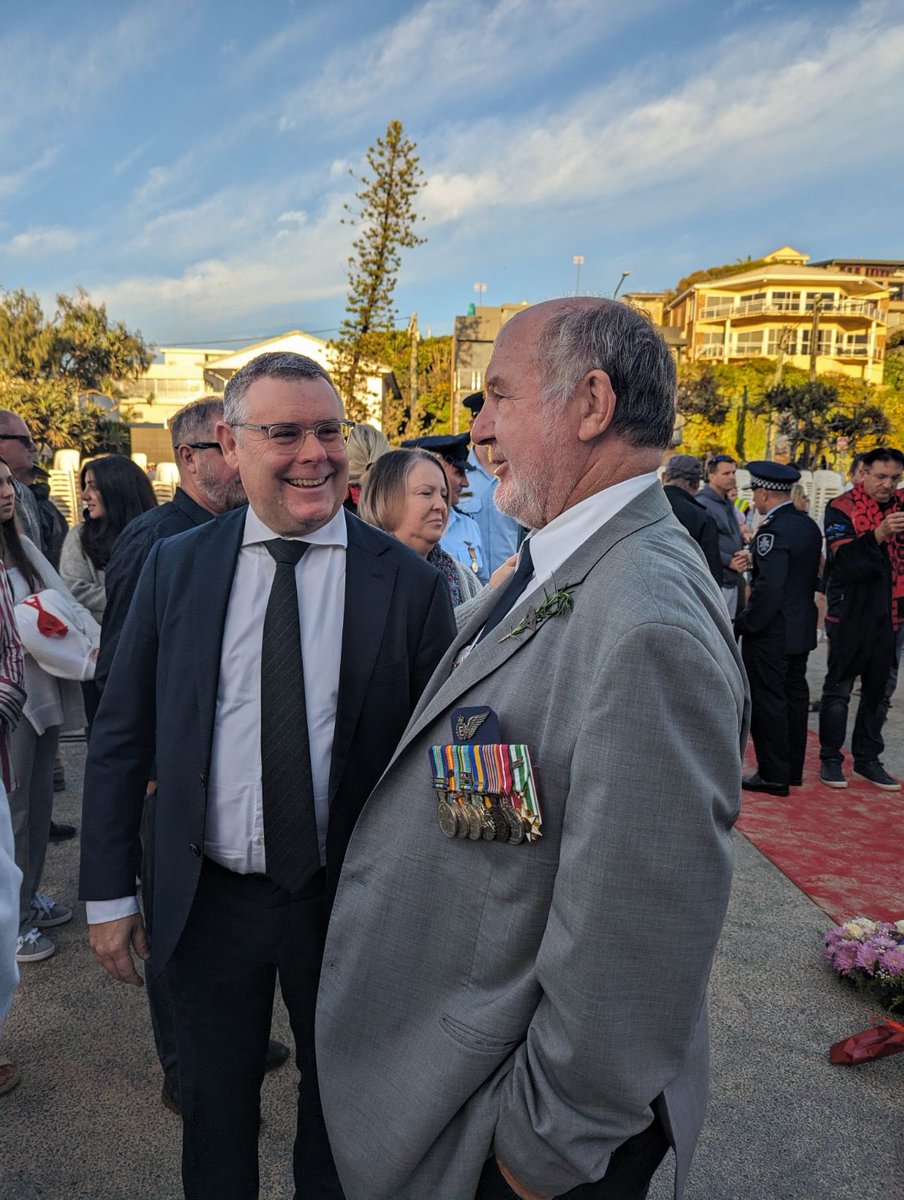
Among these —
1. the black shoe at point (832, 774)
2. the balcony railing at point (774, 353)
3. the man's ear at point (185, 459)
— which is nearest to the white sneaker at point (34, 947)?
the man's ear at point (185, 459)

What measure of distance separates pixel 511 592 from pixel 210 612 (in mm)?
749

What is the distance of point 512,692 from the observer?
132cm

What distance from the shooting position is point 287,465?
1945 mm

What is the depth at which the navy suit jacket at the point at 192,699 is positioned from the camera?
1.88m

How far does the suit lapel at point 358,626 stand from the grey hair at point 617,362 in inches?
29.8

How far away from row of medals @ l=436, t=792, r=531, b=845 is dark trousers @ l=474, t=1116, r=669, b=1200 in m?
0.57

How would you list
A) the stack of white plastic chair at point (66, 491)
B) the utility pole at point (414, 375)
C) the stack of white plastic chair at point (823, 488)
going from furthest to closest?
the utility pole at point (414, 375) → the stack of white plastic chair at point (66, 491) → the stack of white plastic chair at point (823, 488)

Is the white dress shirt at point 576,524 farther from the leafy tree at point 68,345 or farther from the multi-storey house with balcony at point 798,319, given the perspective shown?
the multi-storey house with balcony at point 798,319

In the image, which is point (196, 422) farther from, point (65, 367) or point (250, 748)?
point (65, 367)

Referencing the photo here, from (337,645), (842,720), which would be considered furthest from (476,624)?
(842,720)

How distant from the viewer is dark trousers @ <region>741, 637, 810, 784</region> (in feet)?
18.8

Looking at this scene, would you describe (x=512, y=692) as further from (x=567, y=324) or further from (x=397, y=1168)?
(x=397, y=1168)

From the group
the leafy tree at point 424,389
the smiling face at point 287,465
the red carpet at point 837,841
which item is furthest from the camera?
the leafy tree at point 424,389

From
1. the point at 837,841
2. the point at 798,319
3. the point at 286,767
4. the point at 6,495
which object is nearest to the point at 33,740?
the point at 6,495
